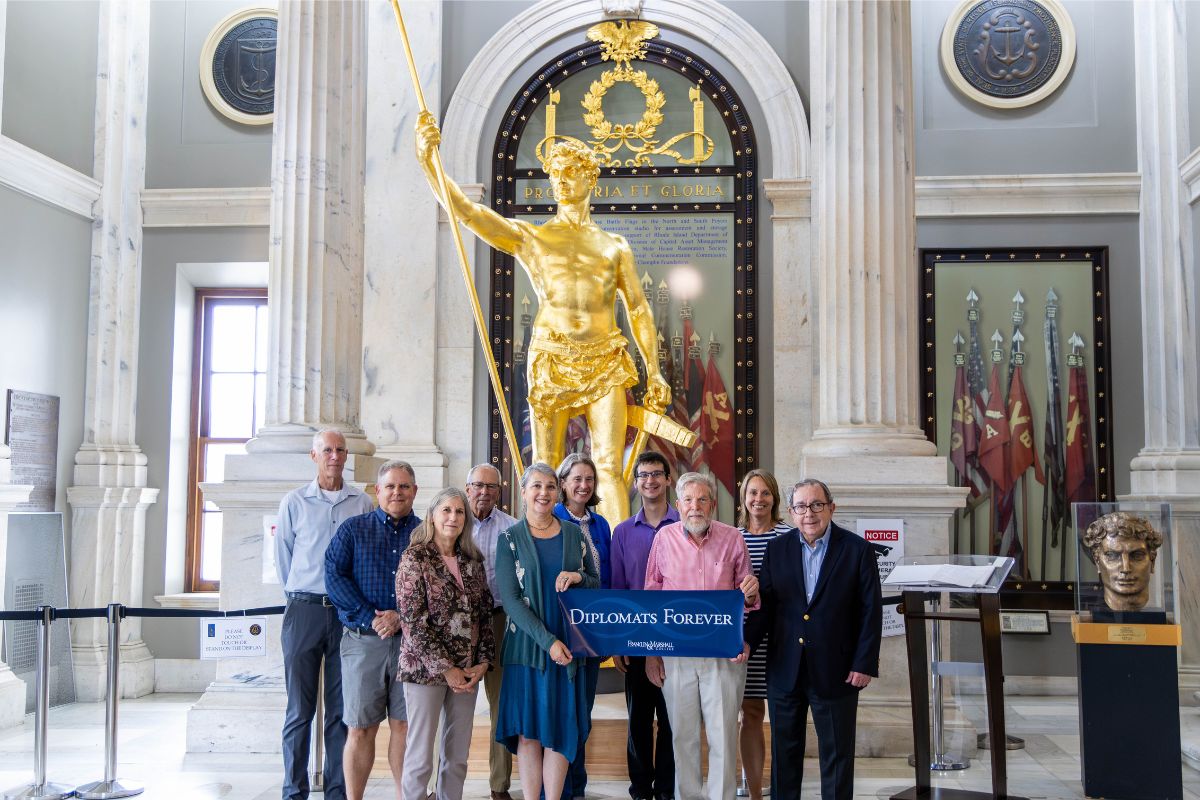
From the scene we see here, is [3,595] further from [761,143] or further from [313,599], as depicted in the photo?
[761,143]

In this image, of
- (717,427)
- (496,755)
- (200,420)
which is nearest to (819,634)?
(496,755)

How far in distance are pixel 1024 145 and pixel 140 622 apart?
27.2 feet

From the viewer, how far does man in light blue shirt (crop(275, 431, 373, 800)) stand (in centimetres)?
507

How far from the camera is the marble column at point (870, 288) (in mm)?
6913

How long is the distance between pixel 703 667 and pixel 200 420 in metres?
6.74

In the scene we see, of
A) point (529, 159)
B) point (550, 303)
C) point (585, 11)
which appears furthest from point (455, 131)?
point (550, 303)

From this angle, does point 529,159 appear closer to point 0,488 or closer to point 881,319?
point 881,319

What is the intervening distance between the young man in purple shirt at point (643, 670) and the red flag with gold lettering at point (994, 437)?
16.7 feet

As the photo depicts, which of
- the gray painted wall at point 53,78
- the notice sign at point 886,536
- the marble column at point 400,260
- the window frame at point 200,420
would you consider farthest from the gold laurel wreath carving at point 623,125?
the notice sign at point 886,536

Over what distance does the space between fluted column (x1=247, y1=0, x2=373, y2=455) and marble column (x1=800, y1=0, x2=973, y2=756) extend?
3008 mm

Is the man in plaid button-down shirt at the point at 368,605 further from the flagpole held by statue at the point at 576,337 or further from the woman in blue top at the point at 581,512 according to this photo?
the flagpole held by statue at the point at 576,337

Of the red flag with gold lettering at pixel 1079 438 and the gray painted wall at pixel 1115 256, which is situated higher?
the gray painted wall at pixel 1115 256

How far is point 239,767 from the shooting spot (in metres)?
6.34

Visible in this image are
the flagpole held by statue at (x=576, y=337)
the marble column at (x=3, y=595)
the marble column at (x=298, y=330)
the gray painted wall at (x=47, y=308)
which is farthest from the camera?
the gray painted wall at (x=47, y=308)
